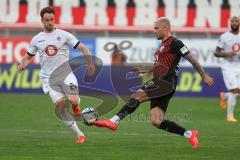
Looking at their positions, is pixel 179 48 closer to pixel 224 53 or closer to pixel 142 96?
pixel 142 96

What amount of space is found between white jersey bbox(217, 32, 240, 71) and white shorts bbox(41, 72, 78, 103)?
7.33 metres

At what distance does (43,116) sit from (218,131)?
19.6 ft

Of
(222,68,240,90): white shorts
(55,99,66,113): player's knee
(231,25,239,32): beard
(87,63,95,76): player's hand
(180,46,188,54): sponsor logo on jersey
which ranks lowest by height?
(222,68,240,90): white shorts

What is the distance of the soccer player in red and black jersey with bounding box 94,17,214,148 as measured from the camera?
14.0 meters

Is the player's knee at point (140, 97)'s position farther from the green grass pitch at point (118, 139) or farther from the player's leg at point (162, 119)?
the green grass pitch at point (118, 139)

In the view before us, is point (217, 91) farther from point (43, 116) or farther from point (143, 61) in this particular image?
point (43, 116)

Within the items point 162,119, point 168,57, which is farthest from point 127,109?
point 168,57

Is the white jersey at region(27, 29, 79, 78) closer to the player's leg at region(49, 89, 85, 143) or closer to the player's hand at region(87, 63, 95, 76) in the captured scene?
the player's leg at region(49, 89, 85, 143)

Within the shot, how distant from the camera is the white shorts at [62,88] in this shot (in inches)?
592

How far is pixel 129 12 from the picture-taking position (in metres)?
37.4

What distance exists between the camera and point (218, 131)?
1791 cm

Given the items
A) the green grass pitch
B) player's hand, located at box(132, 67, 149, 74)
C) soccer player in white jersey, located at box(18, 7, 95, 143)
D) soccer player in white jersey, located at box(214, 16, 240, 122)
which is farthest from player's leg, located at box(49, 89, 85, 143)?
soccer player in white jersey, located at box(214, 16, 240, 122)

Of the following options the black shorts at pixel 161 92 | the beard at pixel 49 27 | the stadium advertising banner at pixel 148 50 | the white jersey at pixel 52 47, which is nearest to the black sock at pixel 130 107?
the black shorts at pixel 161 92

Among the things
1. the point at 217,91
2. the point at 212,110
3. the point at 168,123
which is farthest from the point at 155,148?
the point at 217,91
